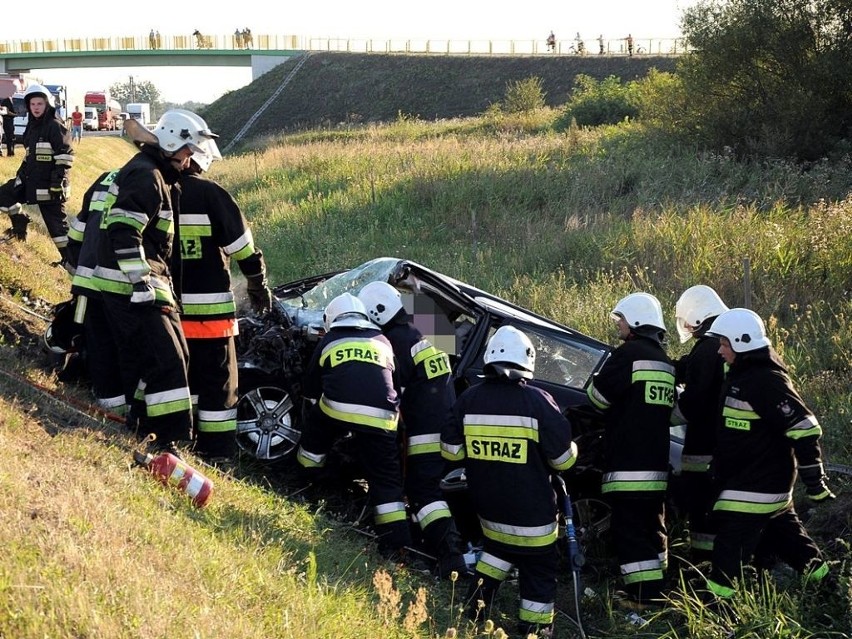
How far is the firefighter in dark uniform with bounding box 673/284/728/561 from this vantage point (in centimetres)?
539

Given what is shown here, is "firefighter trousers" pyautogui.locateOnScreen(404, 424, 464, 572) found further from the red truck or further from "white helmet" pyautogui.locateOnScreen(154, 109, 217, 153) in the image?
the red truck

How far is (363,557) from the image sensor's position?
4707 mm

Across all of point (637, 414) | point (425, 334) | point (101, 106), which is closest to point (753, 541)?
point (637, 414)

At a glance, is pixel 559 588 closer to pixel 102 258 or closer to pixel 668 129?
pixel 102 258

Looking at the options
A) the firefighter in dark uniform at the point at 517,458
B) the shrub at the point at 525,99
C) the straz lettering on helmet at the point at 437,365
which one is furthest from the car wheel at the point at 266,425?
the shrub at the point at 525,99

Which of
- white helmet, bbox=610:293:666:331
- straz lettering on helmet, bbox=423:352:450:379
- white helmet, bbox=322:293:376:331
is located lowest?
straz lettering on helmet, bbox=423:352:450:379

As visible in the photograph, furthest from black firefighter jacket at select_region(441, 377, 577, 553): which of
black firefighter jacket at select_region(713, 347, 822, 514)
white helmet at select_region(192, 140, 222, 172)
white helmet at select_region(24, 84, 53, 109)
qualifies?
white helmet at select_region(24, 84, 53, 109)

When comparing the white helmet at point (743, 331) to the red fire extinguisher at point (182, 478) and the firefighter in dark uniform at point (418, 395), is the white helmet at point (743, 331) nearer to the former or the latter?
the firefighter in dark uniform at point (418, 395)

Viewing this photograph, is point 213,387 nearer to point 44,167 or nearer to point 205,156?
point 205,156

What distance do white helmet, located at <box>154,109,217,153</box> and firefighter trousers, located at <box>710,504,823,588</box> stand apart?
3.65 metres

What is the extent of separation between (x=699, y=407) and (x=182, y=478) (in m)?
3.07

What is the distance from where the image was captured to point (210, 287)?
17.5 feet

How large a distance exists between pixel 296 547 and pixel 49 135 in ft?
20.8

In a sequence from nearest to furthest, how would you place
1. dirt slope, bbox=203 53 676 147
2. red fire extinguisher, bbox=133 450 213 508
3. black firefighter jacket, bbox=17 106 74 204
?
1. red fire extinguisher, bbox=133 450 213 508
2. black firefighter jacket, bbox=17 106 74 204
3. dirt slope, bbox=203 53 676 147
